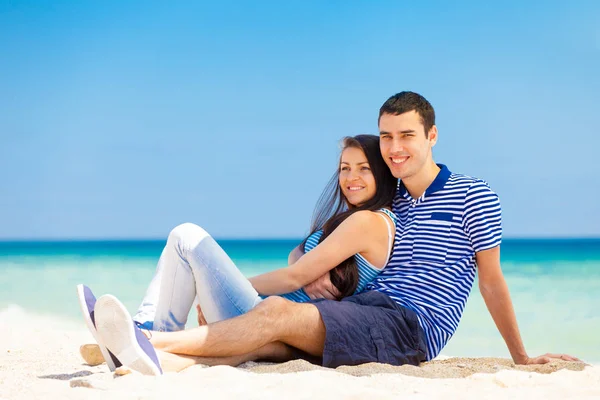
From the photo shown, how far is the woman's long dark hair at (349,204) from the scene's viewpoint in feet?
11.3

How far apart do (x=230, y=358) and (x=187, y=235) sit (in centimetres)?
60

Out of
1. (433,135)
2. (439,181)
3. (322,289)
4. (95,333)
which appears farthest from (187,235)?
(433,135)

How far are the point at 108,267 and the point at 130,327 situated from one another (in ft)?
61.9

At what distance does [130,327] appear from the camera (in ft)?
8.41

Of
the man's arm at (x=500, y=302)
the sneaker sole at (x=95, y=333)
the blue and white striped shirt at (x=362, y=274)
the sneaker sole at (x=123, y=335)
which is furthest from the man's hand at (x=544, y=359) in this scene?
the sneaker sole at (x=95, y=333)

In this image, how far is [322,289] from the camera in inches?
137

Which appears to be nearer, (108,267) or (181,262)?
(181,262)

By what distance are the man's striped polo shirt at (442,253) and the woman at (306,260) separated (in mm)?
120

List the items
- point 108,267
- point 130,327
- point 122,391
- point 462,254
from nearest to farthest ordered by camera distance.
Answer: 1. point 122,391
2. point 130,327
3. point 462,254
4. point 108,267

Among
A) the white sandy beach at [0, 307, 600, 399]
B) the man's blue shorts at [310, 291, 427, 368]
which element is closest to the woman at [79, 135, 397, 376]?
the man's blue shorts at [310, 291, 427, 368]

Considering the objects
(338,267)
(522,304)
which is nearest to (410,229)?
(338,267)

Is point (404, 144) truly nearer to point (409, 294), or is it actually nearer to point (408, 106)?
point (408, 106)

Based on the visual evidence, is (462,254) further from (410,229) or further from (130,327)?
(130,327)

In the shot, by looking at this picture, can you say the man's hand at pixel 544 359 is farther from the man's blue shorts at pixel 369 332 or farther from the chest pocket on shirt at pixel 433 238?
the chest pocket on shirt at pixel 433 238
